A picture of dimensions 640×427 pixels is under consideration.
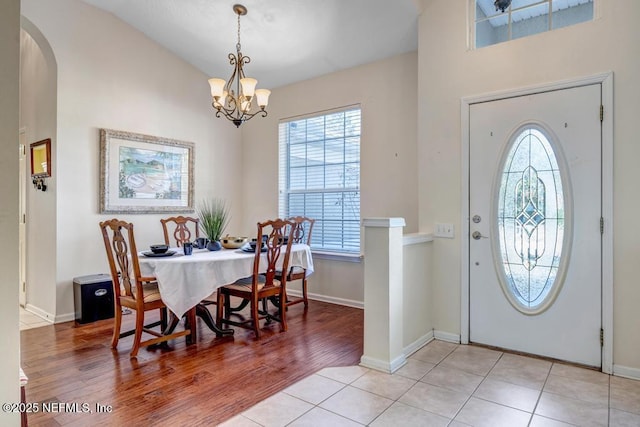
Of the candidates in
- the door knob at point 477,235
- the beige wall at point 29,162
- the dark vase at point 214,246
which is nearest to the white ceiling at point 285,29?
the beige wall at point 29,162

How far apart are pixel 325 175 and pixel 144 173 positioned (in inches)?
86.5

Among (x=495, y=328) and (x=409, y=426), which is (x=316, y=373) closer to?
(x=409, y=426)

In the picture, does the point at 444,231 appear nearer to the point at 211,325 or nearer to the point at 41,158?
the point at 211,325

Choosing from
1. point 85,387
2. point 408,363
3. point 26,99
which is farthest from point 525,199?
point 26,99

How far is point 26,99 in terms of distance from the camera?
4273mm

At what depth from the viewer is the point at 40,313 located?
13.1 feet

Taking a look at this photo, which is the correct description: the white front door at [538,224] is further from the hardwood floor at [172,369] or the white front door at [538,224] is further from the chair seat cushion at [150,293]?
the chair seat cushion at [150,293]

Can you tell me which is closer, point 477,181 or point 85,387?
point 85,387

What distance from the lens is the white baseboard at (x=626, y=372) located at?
2.50m

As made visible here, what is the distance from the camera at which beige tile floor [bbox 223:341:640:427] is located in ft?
6.62

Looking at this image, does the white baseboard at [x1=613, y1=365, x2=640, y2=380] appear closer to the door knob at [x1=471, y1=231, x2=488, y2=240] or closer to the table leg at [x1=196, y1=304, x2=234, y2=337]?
the door knob at [x1=471, y1=231, x2=488, y2=240]

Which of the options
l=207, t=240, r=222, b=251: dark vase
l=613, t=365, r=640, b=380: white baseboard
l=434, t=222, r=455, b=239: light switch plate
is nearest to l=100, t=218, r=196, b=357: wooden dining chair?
l=207, t=240, r=222, b=251: dark vase

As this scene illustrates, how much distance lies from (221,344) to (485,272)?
2.29 meters

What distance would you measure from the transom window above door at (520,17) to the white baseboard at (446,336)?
247 centimetres
